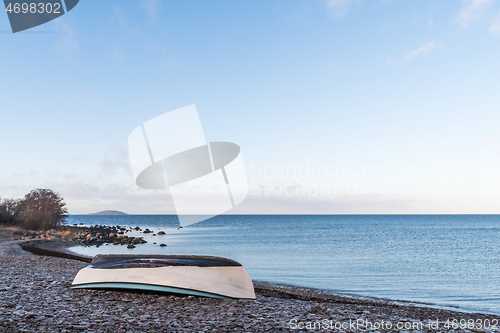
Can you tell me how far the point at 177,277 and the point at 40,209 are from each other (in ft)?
111

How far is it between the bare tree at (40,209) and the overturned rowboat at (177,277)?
3184 cm

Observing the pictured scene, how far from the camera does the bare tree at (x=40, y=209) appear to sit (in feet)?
111

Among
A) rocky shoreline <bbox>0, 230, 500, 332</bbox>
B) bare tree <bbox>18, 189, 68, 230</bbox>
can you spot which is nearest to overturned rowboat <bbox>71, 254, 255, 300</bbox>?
rocky shoreline <bbox>0, 230, 500, 332</bbox>

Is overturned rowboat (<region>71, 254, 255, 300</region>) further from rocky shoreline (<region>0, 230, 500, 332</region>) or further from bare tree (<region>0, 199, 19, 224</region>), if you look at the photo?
bare tree (<region>0, 199, 19, 224</region>)

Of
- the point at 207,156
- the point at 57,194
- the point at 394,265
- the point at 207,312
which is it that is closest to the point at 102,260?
the point at 207,312

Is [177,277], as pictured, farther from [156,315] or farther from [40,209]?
[40,209]

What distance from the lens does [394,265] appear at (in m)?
20.7

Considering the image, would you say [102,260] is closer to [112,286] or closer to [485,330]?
[112,286]

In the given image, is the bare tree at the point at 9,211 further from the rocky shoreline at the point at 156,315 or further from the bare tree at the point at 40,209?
the rocky shoreline at the point at 156,315

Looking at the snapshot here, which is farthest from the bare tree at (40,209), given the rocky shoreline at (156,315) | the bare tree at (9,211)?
the rocky shoreline at (156,315)

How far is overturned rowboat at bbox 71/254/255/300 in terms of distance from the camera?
7.62 metres

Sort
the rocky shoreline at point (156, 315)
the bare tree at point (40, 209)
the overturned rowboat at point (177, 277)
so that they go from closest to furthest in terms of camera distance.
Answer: the rocky shoreline at point (156, 315) → the overturned rowboat at point (177, 277) → the bare tree at point (40, 209)

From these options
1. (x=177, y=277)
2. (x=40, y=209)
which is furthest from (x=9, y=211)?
(x=177, y=277)

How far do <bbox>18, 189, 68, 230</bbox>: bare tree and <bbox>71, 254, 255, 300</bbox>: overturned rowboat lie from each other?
31.8 meters
